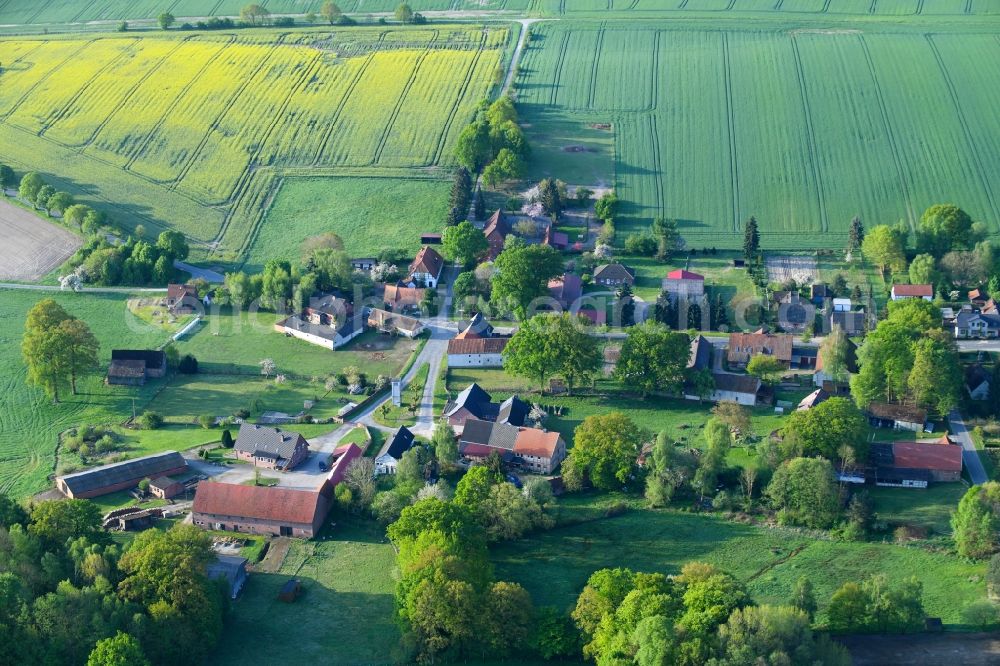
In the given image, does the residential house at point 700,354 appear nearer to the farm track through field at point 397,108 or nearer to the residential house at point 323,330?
the residential house at point 323,330

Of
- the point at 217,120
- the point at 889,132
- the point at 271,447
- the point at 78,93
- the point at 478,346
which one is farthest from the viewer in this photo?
the point at 78,93

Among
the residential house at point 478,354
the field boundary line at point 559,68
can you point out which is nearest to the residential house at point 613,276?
the residential house at point 478,354

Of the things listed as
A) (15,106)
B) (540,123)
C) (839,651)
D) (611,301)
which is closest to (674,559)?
(839,651)

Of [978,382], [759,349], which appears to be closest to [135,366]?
[759,349]

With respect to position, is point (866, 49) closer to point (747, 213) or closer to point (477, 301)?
point (747, 213)

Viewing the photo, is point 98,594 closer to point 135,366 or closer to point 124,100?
point 135,366

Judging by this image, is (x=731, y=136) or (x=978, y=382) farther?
(x=731, y=136)

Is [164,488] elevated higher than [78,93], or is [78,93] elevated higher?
[78,93]
